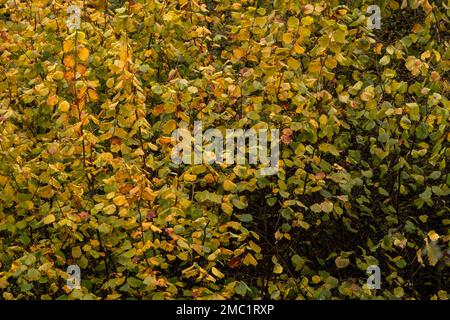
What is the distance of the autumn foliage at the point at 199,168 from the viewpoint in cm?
355

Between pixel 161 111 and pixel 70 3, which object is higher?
pixel 70 3

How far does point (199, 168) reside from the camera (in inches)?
139

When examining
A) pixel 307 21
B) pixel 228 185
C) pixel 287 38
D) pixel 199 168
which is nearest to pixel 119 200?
pixel 199 168

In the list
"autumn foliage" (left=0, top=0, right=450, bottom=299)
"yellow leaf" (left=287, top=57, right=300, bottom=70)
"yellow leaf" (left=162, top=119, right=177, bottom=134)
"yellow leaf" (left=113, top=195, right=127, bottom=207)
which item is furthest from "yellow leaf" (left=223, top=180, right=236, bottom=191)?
"yellow leaf" (left=287, top=57, right=300, bottom=70)

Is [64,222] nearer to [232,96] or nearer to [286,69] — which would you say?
[232,96]

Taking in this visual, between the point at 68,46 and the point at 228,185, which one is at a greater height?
the point at 68,46

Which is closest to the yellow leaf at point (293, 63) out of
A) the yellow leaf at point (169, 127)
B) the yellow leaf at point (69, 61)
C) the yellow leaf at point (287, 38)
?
the yellow leaf at point (287, 38)

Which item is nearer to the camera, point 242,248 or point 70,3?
point 242,248

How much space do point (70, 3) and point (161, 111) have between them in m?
1.22

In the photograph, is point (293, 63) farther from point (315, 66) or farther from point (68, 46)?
point (68, 46)

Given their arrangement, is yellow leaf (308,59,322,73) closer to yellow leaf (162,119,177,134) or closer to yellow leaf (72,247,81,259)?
yellow leaf (162,119,177,134)

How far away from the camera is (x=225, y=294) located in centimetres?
352

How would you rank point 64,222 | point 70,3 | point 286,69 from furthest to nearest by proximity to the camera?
point 70,3
point 286,69
point 64,222
